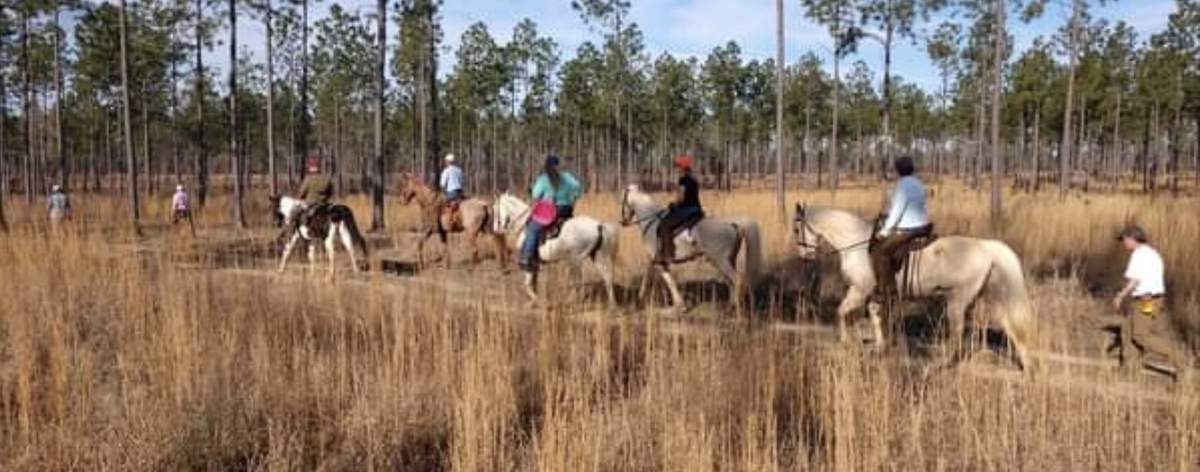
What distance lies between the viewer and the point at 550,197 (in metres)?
9.63

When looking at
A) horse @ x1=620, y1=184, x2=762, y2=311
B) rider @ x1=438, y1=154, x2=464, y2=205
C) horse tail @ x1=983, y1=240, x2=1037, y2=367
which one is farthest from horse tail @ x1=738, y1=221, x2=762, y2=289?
rider @ x1=438, y1=154, x2=464, y2=205

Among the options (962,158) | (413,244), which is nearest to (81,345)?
(413,244)

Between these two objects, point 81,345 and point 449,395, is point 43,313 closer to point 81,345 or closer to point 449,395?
point 81,345

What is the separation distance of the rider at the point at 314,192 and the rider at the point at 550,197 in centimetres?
383

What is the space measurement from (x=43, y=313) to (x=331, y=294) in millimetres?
2074

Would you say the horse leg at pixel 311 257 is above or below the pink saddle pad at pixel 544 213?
below

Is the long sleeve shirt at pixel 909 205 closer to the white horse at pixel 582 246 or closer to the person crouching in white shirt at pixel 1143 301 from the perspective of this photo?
the person crouching in white shirt at pixel 1143 301

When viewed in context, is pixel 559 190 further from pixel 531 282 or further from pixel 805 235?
pixel 805 235

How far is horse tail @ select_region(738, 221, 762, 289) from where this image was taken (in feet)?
29.9

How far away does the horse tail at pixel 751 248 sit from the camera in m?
9.12

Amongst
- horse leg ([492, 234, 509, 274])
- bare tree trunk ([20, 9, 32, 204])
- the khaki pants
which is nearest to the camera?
the khaki pants

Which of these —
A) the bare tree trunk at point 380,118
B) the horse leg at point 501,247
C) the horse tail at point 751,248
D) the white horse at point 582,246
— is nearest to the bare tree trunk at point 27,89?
the bare tree trunk at point 380,118

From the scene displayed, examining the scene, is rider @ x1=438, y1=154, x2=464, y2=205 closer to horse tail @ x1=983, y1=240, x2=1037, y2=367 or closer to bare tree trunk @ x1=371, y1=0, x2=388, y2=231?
bare tree trunk @ x1=371, y1=0, x2=388, y2=231

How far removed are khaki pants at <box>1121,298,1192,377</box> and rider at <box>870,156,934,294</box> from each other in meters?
1.78
